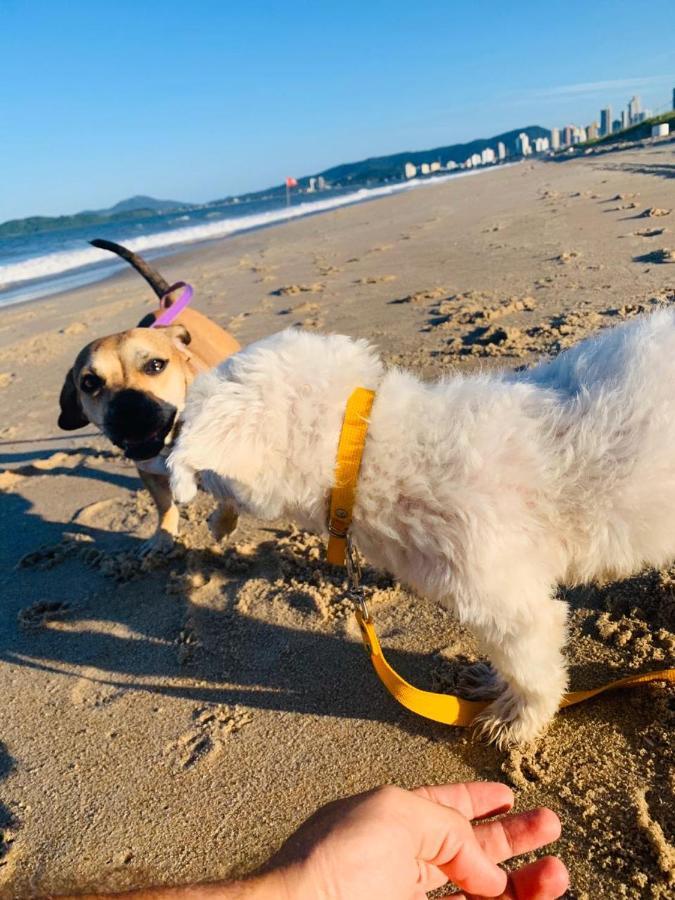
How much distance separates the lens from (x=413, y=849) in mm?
1347

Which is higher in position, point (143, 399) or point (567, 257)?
point (143, 399)

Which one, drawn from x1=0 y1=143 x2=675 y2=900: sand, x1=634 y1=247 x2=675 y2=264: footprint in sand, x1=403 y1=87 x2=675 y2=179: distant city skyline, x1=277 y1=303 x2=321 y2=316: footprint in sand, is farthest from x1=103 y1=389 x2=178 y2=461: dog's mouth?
x1=403 y1=87 x2=675 y2=179: distant city skyline

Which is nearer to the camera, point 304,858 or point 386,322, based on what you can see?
point 304,858

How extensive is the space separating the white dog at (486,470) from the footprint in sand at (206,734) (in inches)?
35.3

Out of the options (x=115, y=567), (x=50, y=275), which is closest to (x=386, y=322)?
Result: (x=115, y=567)

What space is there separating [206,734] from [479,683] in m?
1.05

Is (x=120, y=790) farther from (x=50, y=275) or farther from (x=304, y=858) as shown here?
(x=50, y=275)

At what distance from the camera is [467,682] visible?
2.29 metres

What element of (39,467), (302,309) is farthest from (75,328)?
(39,467)

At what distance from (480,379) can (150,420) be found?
2.13m

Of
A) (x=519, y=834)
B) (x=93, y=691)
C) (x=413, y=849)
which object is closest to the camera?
(x=413, y=849)

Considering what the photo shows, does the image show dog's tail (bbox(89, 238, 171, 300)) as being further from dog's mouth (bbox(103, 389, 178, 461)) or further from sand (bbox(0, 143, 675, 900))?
dog's mouth (bbox(103, 389, 178, 461))

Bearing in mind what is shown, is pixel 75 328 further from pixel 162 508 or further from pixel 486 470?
pixel 486 470

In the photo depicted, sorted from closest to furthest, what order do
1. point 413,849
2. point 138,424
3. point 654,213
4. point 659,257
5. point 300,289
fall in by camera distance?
point 413,849
point 138,424
point 659,257
point 654,213
point 300,289
